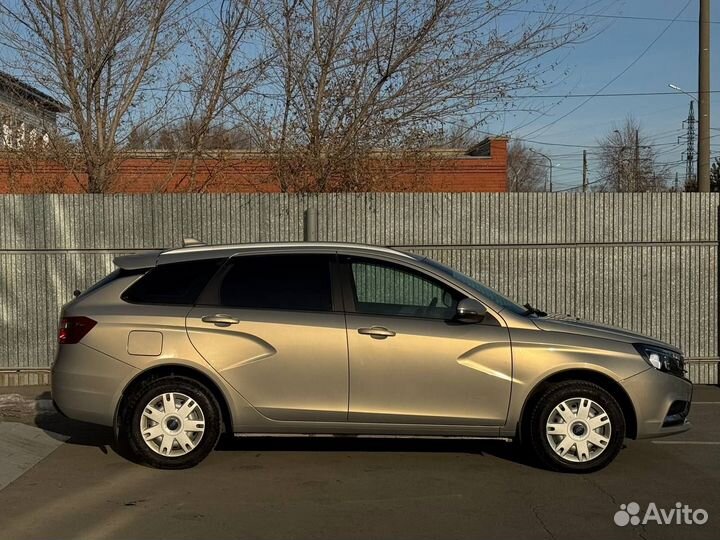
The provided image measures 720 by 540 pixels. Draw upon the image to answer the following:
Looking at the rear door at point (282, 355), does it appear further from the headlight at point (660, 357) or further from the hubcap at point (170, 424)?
the headlight at point (660, 357)

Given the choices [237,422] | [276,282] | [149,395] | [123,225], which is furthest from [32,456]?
[123,225]

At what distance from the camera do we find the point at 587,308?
9969mm

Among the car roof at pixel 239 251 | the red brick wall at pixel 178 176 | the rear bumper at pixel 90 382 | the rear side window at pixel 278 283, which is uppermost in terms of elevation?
the red brick wall at pixel 178 176

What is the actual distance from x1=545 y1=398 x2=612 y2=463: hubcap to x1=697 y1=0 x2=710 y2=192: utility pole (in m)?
10.7

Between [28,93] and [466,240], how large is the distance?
6.93m

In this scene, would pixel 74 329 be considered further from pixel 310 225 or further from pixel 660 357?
pixel 660 357

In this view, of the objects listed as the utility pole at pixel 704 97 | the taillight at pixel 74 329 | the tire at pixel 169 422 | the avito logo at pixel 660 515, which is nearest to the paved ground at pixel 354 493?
the avito logo at pixel 660 515

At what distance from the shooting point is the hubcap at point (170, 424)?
6062mm

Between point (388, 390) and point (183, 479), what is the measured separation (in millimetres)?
1697

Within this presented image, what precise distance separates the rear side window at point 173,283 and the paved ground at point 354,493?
1.36 metres

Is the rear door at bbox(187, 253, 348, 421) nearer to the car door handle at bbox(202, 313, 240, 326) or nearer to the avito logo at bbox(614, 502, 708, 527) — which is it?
the car door handle at bbox(202, 313, 240, 326)

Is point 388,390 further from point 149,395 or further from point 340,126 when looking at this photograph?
point 340,126

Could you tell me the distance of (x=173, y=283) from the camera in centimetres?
631

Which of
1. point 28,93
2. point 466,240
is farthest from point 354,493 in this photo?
point 28,93
